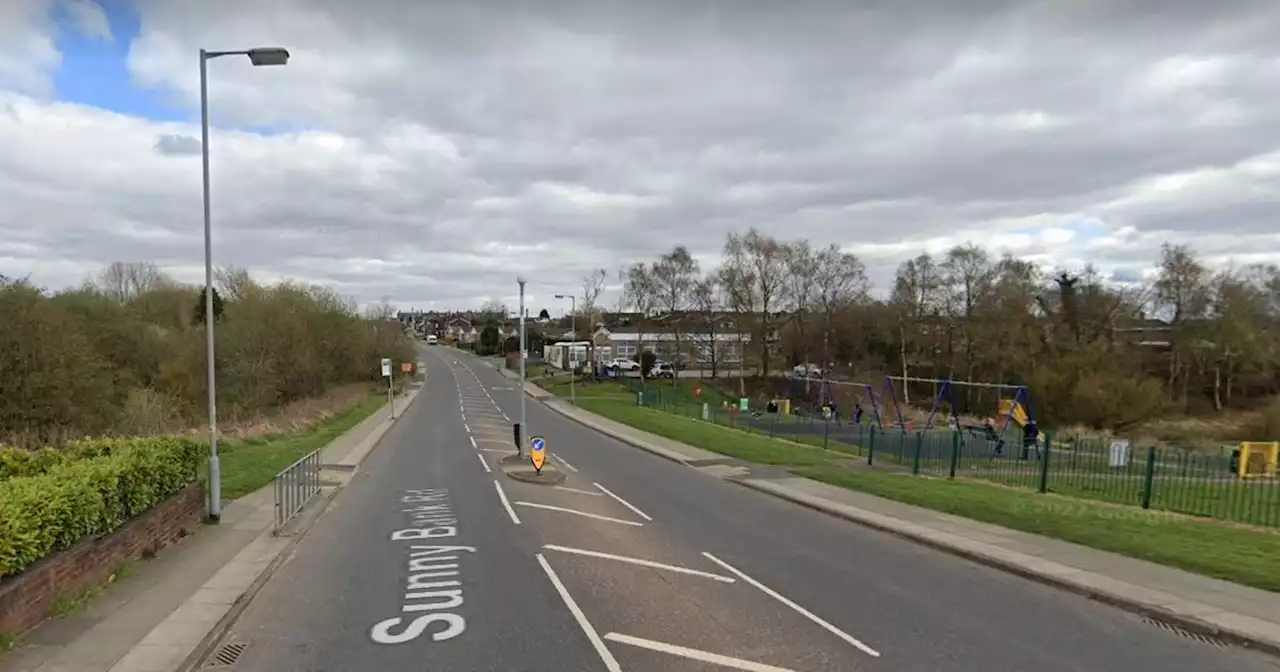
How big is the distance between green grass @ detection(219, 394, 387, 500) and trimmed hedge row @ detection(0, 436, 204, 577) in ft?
17.0

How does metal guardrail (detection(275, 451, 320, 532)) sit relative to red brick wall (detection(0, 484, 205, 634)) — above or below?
below

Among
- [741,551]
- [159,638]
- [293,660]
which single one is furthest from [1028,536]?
[159,638]

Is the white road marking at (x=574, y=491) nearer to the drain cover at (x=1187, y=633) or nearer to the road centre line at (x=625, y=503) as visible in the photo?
the road centre line at (x=625, y=503)

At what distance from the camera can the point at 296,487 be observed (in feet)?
53.6

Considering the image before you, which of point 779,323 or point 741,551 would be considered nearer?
point 741,551

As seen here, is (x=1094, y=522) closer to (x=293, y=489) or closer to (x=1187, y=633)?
(x=1187, y=633)

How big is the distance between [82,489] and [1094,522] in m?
14.1

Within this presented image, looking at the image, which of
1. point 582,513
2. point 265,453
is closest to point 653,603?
point 582,513

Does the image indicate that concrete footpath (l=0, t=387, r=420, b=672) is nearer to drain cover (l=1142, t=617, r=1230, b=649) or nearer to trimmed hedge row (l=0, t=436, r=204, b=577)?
trimmed hedge row (l=0, t=436, r=204, b=577)

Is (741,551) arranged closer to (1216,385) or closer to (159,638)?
(159,638)

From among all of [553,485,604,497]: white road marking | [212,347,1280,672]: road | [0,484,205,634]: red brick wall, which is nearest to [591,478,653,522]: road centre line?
[212,347,1280,672]: road

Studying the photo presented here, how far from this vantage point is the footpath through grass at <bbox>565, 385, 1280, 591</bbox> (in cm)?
1103

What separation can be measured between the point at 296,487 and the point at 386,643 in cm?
947

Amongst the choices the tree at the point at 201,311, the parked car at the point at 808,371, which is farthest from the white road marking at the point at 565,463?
the parked car at the point at 808,371
